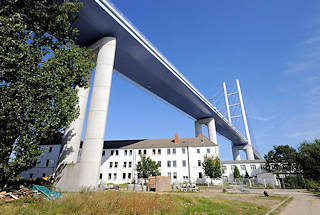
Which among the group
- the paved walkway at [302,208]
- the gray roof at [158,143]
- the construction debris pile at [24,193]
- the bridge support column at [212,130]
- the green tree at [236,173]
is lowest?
the paved walkway at [302,208]

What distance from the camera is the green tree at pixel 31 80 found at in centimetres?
989

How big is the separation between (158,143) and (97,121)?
27.9m

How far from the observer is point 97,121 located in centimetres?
1772

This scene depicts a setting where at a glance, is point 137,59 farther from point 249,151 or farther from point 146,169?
point 249,151

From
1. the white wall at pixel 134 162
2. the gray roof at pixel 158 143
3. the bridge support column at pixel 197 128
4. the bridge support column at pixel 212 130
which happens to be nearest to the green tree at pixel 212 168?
the white wall at pixel 134 162

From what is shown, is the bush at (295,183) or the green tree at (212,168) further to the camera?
the green tree at (212,168)

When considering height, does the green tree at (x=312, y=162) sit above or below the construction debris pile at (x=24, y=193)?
above

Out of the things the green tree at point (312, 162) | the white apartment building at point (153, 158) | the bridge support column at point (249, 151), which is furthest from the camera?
the bridge support column at point (249, 151)

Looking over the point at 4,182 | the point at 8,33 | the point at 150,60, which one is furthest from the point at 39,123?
the point at 150,60

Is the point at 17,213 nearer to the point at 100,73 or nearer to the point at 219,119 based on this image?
the point at 100,73

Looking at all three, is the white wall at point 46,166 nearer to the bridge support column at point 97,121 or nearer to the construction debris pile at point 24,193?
the bridge support column at point 97,121

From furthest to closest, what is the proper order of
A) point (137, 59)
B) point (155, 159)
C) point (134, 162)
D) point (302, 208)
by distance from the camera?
point (155, 159), point (134, 162), point (137, 59), point (302, 208)

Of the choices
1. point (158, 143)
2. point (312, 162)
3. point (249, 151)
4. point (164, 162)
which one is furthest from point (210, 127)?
point (249, 151)

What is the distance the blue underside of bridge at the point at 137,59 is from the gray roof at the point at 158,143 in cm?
842
